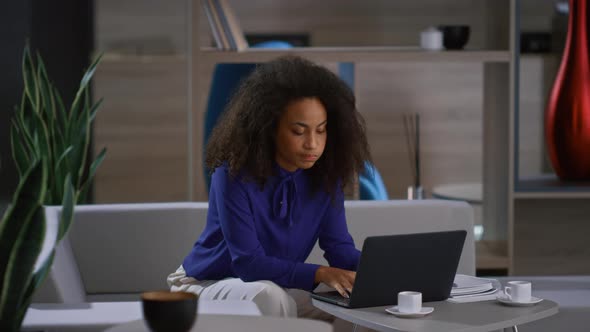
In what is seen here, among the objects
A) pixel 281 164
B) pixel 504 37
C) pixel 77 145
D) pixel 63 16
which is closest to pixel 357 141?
pixel 281 164

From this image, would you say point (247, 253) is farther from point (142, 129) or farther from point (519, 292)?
point (142, 129)

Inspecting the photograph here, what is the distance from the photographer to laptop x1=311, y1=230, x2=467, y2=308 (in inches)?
76.7

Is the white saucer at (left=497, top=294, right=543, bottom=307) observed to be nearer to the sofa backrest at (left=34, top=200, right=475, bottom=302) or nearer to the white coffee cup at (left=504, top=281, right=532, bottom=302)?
the white coffee cup at (left=504, top=281, right=532, bottom=302)

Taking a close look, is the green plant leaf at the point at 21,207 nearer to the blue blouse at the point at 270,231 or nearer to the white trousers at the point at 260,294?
the white trousers at the point at 260,294

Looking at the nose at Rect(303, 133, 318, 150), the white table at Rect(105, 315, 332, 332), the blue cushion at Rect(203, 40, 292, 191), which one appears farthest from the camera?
the blue cushion at Rect(203, 40, 292, 191)

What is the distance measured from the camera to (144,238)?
289 centimetres

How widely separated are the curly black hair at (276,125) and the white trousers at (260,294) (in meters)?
0.27

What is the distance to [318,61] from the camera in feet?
12.0

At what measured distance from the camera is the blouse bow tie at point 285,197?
91.1 inches

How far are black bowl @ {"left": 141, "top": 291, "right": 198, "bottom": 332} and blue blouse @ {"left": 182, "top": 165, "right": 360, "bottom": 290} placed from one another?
0.71m

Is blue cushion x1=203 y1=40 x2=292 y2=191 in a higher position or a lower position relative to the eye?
higher

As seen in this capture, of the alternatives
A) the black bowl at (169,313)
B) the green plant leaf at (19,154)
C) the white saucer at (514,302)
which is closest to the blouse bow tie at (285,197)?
the white saucer at (514,302)

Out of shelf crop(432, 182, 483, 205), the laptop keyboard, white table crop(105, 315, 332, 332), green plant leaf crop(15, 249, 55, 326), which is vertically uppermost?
green plant leaf crop(15, 249, 55, 326)

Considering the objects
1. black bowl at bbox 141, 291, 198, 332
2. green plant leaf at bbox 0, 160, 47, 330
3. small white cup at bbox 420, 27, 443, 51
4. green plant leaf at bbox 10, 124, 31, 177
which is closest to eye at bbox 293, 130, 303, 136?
green plant leaf at bbox 0, 160, 47, 330
